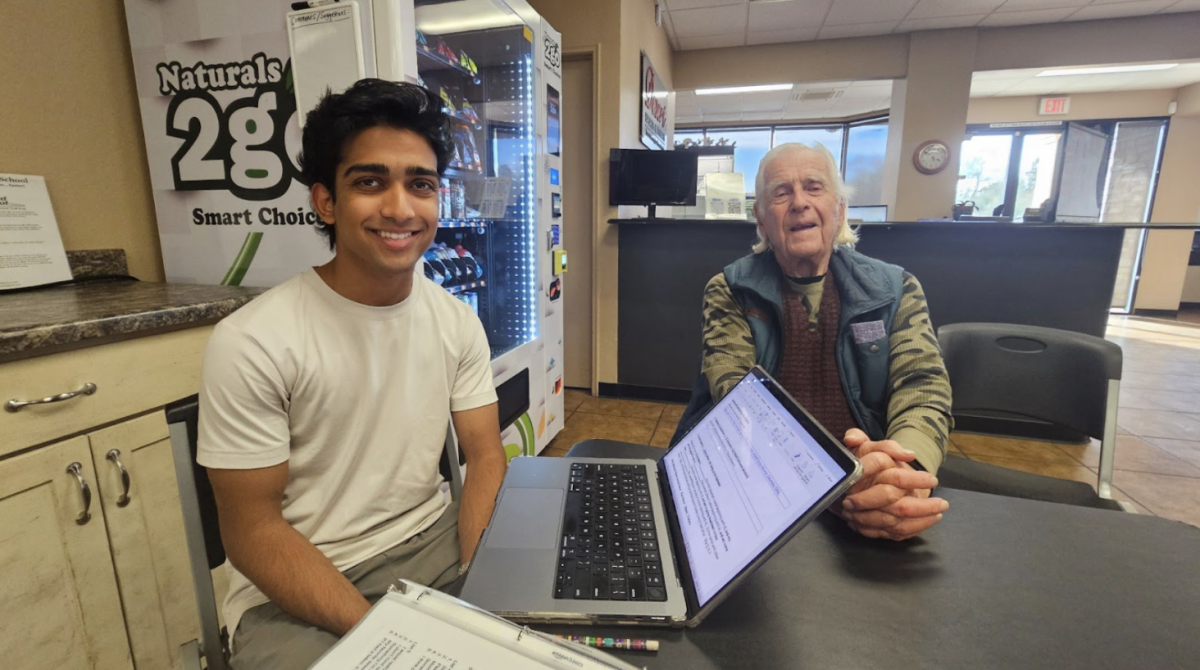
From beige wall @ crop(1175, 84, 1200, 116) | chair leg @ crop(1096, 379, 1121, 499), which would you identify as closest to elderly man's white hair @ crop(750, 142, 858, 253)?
chair leg @ crop(1096, 379, 1121, 499)

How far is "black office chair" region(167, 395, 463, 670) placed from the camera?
78cm

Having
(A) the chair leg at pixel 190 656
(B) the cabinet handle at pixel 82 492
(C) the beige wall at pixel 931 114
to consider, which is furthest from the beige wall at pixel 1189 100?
(B) the cabinet handle at pixel 82 492

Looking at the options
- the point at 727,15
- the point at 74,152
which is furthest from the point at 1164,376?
the point at 74,152

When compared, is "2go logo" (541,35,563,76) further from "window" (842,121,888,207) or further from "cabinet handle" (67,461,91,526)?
"window" (842,121,888,207)

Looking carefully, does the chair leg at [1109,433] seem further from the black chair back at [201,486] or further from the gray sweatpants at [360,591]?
the black chair back at [201,486]

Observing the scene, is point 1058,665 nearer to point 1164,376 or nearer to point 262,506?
point 262,506

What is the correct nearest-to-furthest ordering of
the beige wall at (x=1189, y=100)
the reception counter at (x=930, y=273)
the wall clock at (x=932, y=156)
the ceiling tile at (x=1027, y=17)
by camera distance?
the reception counter at (x=930, y=273)
the ceiling tile at (x=1027, y=17)
the wall clock at (x=932, y=156)
the beige wall at (x=1189, y=100)

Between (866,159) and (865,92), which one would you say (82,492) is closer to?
(865,92)

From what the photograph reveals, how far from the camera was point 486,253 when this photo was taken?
98.1 inches

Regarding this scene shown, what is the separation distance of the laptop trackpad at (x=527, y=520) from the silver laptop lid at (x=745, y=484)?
0.52ft

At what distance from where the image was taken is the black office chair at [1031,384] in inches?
43.5

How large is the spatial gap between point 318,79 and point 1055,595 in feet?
5.65

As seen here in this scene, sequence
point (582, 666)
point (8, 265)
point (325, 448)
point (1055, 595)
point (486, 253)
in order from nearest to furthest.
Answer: point (582, 666) < point (1055, 595) < point (325, 448) < point (8, 265) < point (486, 253)

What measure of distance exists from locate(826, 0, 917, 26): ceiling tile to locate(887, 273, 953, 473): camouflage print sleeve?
158 inches
